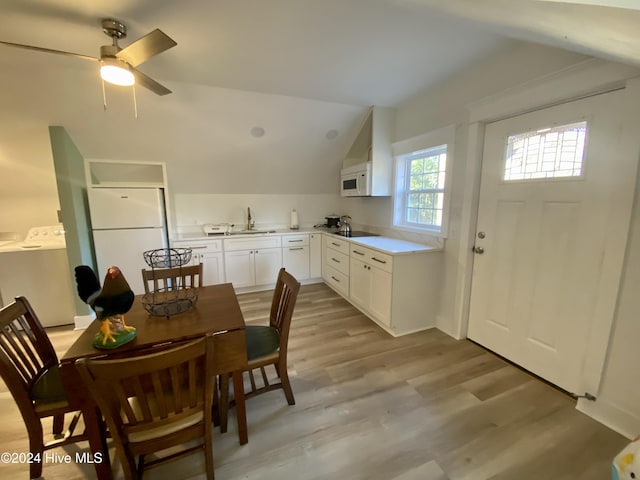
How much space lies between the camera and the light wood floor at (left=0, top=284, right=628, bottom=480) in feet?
4.68

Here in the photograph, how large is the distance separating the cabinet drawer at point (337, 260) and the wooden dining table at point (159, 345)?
2038 millimetres

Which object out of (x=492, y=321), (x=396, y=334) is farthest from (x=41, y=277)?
(x=492, y=321)

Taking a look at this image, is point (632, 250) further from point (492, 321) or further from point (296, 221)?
point (296, 221)

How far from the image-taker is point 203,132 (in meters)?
3.27

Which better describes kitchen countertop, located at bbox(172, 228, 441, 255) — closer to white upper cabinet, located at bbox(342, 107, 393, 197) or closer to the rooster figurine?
white upper cabinet, located at bbox(342, 107, 393, 197)

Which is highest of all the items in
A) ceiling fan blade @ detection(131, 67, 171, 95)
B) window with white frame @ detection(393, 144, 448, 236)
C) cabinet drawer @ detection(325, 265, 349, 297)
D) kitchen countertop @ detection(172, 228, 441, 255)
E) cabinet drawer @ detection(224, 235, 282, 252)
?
ceiling fan blade @ detection(131, 67, 171, 95)

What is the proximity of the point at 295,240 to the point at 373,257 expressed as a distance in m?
1.58

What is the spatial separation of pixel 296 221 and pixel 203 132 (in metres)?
1.89

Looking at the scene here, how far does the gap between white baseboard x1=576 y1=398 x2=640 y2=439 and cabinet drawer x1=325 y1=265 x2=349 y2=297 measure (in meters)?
2.33

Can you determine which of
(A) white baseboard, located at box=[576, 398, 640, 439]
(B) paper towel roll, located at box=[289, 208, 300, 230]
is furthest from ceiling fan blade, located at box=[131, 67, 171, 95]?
(A) white baseboard, located at box=[576, 398, 640, 439]

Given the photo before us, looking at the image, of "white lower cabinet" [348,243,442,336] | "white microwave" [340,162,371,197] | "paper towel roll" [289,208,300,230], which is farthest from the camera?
"paper towel roll" [289,208,300,230]

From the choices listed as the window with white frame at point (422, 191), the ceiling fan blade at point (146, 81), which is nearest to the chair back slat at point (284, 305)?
the ceiling fan blade at point (146, 81)

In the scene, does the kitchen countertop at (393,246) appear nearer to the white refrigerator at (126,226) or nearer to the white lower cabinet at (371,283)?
the white lower cabinet at (371,283)

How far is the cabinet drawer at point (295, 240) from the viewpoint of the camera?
13.5ft
